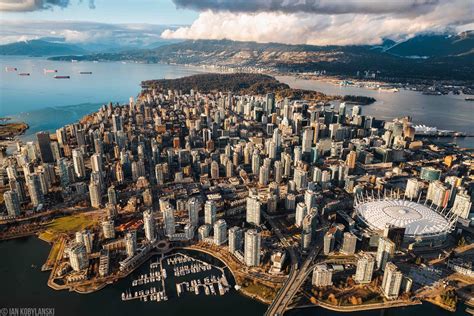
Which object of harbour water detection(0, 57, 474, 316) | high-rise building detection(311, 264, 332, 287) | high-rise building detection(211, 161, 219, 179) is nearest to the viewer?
harbour water detection(0, 57, 474, 316)

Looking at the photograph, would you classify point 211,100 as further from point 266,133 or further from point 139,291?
point 139,291

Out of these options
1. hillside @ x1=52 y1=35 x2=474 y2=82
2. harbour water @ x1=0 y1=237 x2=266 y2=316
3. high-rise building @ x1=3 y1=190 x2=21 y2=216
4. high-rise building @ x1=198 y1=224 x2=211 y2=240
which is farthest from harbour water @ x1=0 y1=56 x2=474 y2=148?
high-rise building @ x1=198 y1=224 x2=211 y2=240

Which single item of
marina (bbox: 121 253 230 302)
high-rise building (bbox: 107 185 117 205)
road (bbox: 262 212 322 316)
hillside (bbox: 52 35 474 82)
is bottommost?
marina (bbox: 121 253 230 302)

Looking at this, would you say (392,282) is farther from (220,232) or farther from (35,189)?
(35,189)

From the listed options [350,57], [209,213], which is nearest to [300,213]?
[209,213]

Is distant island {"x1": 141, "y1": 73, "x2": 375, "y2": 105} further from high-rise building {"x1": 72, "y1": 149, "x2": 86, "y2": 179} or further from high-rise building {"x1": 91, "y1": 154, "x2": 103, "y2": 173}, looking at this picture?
high-rise building {"x1": 72, "y1": 149, "x2": 86, "y2": 179}

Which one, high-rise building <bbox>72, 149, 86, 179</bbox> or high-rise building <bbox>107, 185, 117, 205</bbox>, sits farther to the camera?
high-rise building <bbox>72, 149, 86, 179</bbox>

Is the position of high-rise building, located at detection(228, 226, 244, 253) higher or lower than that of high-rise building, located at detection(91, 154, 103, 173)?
lower

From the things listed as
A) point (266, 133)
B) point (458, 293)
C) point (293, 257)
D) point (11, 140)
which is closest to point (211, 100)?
point (266, 133)
